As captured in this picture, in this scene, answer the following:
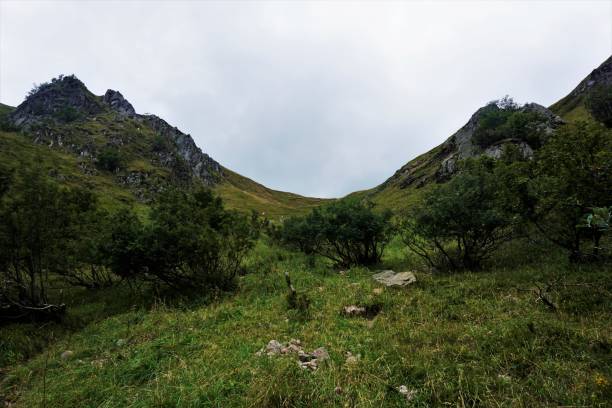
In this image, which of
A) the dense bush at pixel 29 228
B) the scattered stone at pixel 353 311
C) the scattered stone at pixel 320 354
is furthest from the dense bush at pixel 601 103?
the dense bush at pixel 29 228

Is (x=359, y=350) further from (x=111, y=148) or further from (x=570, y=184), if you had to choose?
(x=111, y=148)

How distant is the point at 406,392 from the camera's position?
15.0 feet

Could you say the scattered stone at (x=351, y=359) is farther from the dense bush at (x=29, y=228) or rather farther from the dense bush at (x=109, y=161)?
the dense bush at (x=109, y=161)

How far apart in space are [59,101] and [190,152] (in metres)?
85.4

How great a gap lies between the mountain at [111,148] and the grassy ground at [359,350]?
2464 inches

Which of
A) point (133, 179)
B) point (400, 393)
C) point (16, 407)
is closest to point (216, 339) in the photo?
point (16, 407)

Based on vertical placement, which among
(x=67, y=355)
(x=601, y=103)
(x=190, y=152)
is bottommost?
(x=67, y=355)

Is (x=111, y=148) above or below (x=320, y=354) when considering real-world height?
above

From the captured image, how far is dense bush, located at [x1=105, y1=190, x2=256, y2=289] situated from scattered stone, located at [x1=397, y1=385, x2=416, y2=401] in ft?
31.3

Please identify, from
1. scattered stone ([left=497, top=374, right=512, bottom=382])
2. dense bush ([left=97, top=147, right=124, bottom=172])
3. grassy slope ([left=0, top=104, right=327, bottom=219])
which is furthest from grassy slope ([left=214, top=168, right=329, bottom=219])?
scattered stone ([left=497, top=374, right=512, bottom=382])

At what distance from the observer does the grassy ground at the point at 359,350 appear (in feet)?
14.6

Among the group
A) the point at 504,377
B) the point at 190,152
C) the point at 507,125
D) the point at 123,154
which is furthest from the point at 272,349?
the point at 190,152

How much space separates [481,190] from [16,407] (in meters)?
16.0

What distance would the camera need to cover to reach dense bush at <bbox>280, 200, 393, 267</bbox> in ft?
53.5
